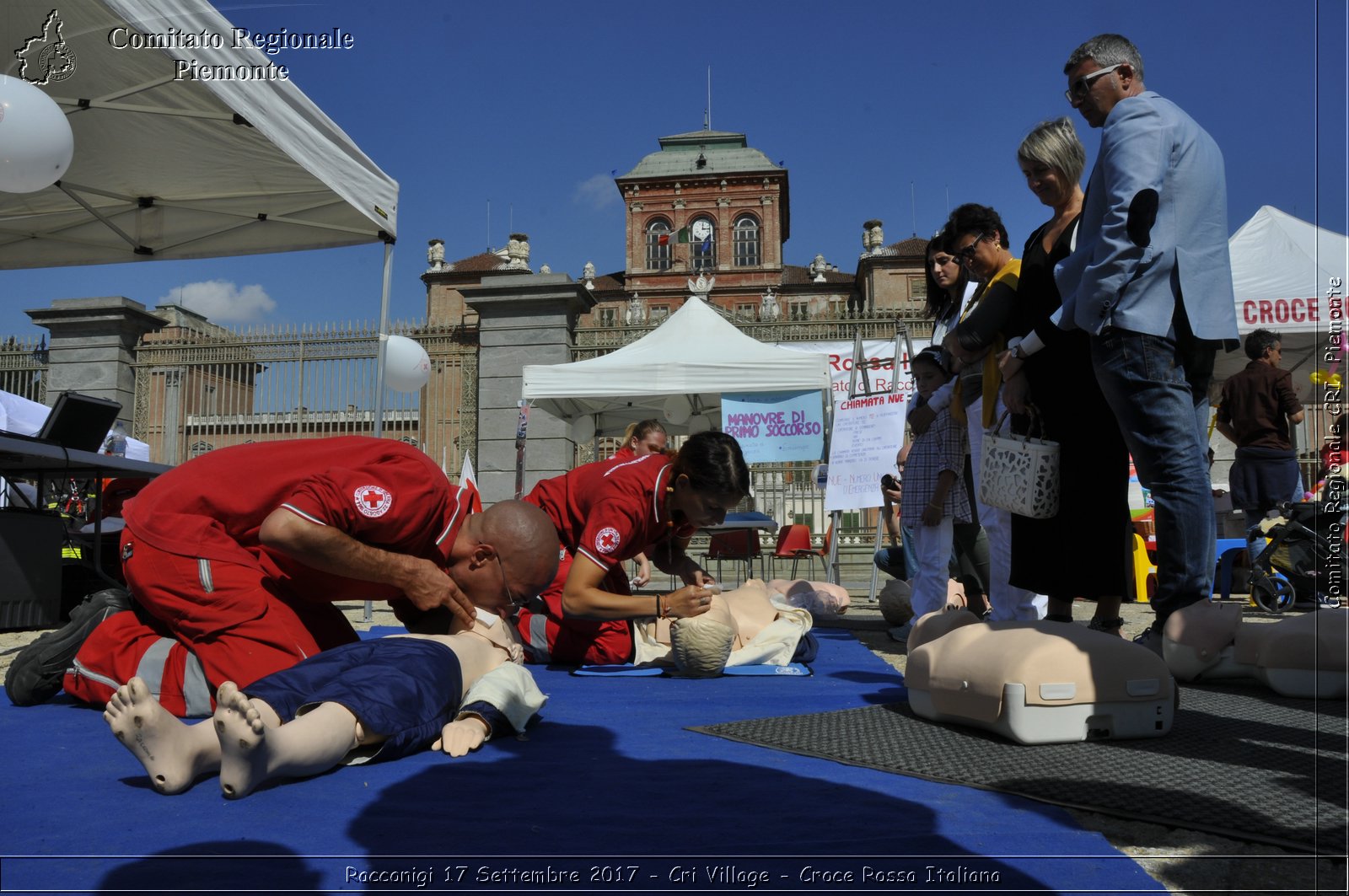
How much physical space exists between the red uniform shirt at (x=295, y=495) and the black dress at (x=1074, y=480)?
75.2 inches

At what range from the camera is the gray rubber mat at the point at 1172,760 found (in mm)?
1563

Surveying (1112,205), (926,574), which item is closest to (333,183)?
(926,574)

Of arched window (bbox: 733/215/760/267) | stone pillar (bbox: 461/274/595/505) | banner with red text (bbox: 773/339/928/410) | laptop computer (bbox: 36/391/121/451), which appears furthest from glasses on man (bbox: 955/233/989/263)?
arched window (bbox: 733/215/760/267)

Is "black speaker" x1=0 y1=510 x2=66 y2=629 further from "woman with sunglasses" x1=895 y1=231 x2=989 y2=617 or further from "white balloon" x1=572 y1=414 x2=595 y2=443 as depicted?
"white balloon" x1=572 y1=414 x2=595 y2=443

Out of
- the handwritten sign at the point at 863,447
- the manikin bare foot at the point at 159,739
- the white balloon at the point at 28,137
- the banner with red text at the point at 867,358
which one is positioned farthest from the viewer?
the banner with red text at the point at 867,358

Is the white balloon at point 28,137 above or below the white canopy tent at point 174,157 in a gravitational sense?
below

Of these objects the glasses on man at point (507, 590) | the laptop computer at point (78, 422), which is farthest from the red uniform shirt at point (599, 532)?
the laptop computer at point (78, 422)

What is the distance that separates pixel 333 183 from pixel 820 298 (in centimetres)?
3736

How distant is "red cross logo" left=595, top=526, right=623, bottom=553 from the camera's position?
131 inches

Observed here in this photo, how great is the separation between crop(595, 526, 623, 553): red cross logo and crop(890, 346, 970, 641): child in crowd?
Result: 1818 millimetres

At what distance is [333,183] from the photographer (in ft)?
19.6

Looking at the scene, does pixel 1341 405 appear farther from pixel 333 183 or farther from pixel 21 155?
pixel 333 183

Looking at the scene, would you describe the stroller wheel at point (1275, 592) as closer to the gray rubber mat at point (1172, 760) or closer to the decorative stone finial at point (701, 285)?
the gray rubber mat at point (1172, 760)

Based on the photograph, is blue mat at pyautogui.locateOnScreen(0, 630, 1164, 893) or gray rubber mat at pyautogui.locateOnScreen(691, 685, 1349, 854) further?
gray rubber mat at pyautogui.locateOnScreen(691, 685, 1349, 854)
